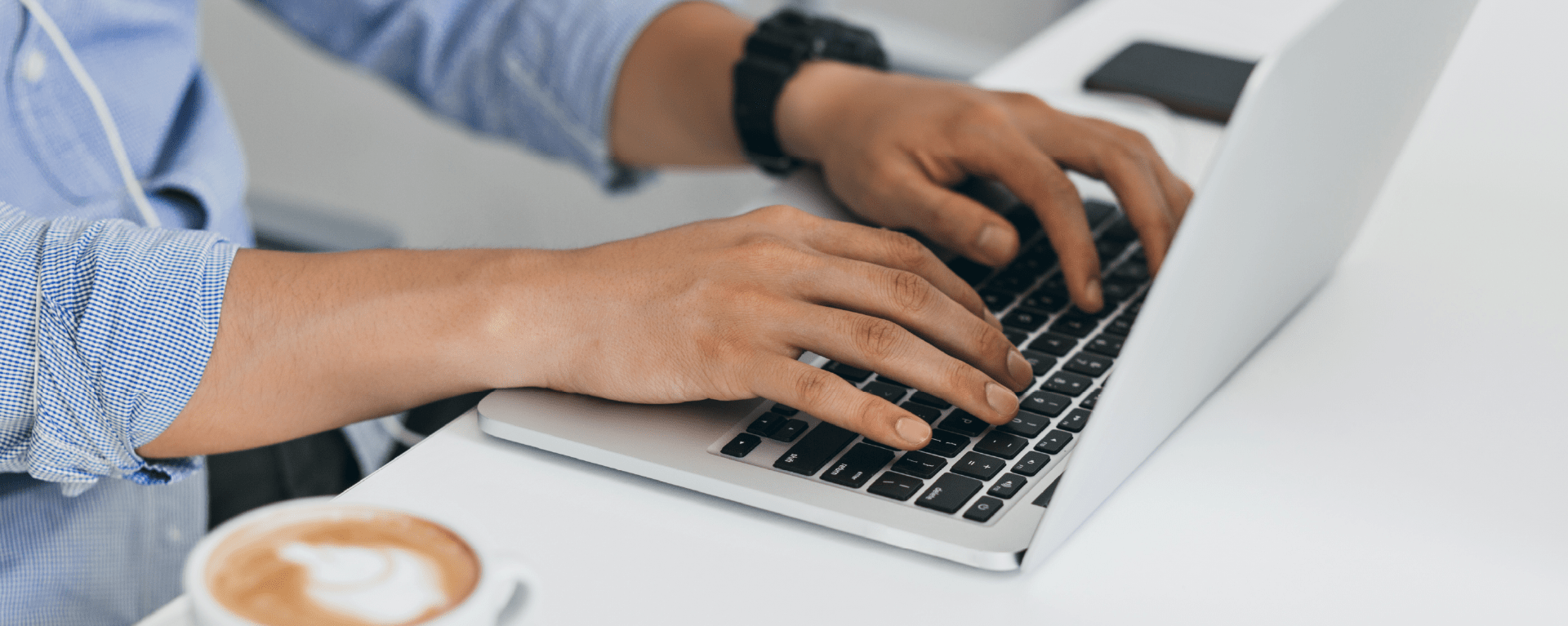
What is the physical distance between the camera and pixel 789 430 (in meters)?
0.49

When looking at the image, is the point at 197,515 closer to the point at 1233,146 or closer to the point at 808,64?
A: the point at 808,64

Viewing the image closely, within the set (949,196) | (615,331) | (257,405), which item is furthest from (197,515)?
(949,196)

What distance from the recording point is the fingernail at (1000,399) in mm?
475

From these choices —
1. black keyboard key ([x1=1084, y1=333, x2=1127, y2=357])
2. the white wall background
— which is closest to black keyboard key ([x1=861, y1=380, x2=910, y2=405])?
black keyboard key ([x1=1084, y1=333, x2=1127, y2=357])

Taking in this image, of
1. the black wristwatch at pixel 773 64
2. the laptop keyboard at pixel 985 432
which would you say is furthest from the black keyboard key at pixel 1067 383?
the black wristwatch at pixel 773 64

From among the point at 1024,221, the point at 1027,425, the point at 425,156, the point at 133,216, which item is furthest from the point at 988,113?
the point at 425,156

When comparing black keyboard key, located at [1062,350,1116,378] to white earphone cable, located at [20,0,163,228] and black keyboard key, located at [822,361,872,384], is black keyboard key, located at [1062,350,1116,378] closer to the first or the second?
black keyboard key, located at [822,361,872,384]

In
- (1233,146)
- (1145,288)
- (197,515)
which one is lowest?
(197,515)

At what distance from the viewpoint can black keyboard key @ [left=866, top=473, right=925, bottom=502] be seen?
438 millimetres

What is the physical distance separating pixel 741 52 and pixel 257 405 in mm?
451

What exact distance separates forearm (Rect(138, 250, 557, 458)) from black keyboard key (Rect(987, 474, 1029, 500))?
20cm

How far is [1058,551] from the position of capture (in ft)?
1.41

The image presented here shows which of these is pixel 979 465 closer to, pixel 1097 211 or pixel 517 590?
pixel 517 590

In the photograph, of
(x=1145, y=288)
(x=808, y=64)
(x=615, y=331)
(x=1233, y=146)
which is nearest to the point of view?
(x=1233, y=146)
